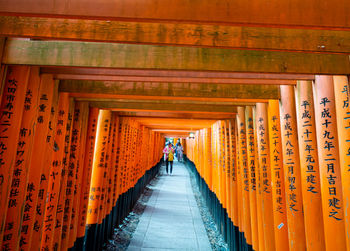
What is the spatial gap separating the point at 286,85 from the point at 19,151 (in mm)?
3184

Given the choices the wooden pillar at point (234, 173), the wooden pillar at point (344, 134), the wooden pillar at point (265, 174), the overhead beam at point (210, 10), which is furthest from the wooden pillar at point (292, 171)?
the wooden pillar at point (234, 173)

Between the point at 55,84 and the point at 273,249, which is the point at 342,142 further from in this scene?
the point at 55,84

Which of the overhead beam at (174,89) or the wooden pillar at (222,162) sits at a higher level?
the overhead beam at (174,89)

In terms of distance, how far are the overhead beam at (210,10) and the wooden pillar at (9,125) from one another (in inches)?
39.0

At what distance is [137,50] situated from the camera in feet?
7.07

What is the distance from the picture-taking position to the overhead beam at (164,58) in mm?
2123

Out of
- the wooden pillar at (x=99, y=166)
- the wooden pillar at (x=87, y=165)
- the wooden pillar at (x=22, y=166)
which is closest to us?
the wooden pillar at (x=22, y=166)

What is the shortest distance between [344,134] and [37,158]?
3196mm

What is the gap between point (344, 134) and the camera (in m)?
1.81

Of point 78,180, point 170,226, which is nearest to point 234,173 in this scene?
point 170,226

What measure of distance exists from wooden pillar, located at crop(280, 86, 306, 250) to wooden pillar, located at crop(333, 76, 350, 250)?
632 millimetres

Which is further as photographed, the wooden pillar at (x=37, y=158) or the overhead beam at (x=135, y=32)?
the wooden pillar at (x=37, y=158)

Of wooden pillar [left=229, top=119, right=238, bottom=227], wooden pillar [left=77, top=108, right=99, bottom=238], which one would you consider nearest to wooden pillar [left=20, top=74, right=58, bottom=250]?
wooden pillar [left=77, top=108, right=99, bottom=238]

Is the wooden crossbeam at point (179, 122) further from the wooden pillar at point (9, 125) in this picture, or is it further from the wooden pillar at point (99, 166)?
the wooden pillar at point (9, 125)
